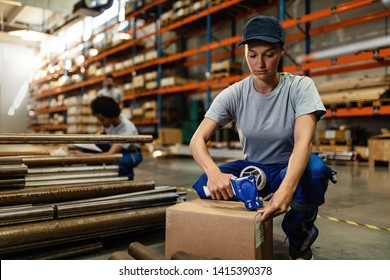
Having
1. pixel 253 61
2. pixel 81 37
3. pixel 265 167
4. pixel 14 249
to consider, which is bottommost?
pixel 14 249

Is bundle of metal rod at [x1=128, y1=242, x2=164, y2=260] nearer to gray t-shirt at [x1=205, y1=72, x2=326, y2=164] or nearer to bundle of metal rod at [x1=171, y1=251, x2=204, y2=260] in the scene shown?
bundle of metal rod at [x1=171, y1=251, x2=204, y2=260]

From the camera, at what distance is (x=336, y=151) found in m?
7.10

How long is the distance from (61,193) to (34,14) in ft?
60.2

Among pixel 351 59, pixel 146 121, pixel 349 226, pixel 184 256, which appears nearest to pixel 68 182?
pixel 184 256

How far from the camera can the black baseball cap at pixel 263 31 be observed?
1712mm

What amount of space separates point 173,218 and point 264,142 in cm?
71

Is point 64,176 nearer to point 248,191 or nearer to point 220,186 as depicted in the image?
point 220,186

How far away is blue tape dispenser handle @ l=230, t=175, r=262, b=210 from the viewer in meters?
1.57

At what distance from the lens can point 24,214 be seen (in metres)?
1.96

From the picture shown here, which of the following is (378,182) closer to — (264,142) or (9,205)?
(264,142)

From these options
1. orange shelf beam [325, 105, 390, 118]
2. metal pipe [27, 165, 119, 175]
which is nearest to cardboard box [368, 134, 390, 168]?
orange shelf beam [325, 105, 390, 118]

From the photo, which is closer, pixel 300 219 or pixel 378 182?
pixel 300 219

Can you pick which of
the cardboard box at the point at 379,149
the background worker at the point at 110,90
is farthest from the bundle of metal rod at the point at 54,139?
the cardboard box at the point at 379,149
